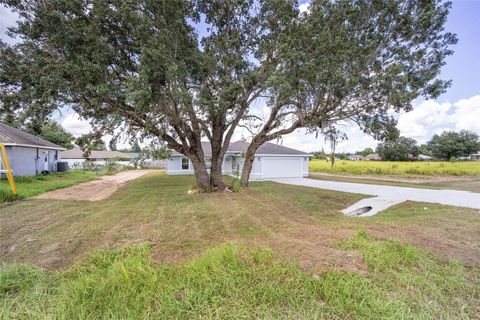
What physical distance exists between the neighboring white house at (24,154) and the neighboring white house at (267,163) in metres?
10.2

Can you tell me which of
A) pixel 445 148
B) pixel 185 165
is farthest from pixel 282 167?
pixel 445 148

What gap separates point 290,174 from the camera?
23922 mm

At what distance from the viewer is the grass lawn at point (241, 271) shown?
2.67 m

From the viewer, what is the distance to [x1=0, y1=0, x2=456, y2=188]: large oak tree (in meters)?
7.84

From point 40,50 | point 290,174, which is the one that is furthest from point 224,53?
point 290,174

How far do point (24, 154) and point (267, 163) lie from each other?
62.2 feet

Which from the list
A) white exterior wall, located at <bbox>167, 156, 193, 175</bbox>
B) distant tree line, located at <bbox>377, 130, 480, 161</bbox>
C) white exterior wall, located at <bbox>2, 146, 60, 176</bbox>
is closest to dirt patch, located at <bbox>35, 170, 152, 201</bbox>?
white exterior wall, located at <bbox>2, 146, 60, 176</bbox>

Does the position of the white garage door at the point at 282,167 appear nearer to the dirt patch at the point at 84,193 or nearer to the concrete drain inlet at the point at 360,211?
the dirt patch at the point at 84,193

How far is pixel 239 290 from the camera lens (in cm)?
294

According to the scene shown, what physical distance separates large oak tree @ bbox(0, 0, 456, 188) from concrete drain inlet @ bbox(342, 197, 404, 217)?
3.09m

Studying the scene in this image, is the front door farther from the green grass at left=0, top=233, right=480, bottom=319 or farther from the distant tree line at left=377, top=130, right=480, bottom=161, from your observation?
the distant tree line at left=377, top=130, right=480, bottom=161

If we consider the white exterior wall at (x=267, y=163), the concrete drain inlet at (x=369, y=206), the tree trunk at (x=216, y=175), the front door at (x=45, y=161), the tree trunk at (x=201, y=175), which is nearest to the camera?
the concrete drain inlet at (x=369, y=206)

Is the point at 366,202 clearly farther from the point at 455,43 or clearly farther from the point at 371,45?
the point at 455,43

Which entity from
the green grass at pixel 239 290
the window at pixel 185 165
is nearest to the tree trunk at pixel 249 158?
the green grass at pixel 239 290
